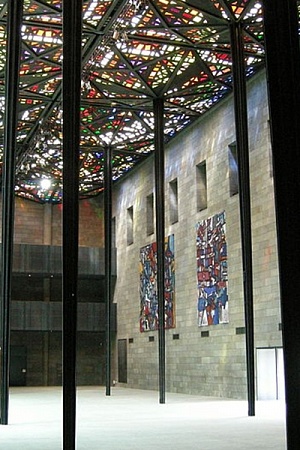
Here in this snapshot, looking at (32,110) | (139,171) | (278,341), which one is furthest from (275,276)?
Answer: (139,171)

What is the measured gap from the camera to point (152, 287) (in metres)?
38.0

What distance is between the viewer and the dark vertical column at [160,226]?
2467cm

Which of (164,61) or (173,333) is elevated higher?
(164,61)

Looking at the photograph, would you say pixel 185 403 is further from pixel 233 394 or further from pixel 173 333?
pixel 173 333

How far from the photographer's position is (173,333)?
1346 inches

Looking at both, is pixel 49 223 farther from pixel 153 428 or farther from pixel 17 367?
pixel 153 428

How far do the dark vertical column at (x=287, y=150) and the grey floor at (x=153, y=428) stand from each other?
2.85 m

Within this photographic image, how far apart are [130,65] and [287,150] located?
55.0 ft

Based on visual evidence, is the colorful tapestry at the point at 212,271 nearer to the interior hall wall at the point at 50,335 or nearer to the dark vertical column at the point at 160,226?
the dark vertical column at the point at 160,226

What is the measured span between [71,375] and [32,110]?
22.0 metres

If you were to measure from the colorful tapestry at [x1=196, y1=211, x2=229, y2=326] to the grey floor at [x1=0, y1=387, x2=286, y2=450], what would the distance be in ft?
22.2

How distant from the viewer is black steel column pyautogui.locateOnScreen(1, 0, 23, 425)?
16234 millimetres

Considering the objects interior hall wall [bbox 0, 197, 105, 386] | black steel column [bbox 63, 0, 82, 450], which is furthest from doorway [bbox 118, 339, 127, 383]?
black steel column [bbox 63, 0, 82, 450]

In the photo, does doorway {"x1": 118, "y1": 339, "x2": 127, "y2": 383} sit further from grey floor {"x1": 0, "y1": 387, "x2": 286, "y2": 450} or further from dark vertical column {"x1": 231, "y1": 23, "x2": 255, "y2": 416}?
dark vertical column {"x1": 231, "y1": 23, "x2": 255, "y2": 416}
